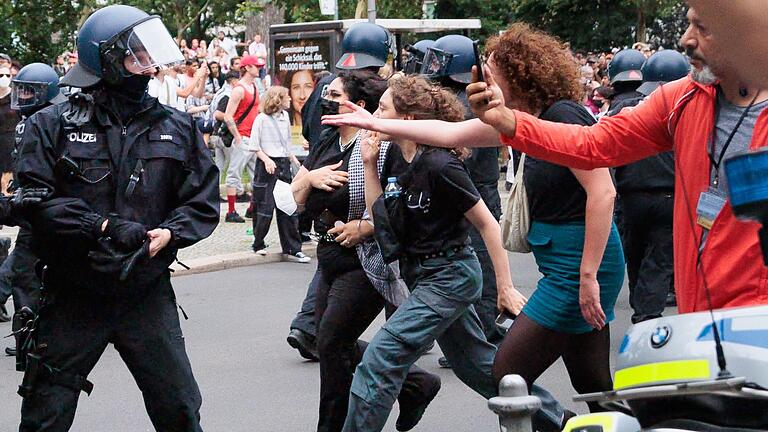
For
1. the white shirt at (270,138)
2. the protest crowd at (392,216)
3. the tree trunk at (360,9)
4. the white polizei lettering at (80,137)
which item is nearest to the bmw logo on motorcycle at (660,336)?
the protest crowd at (392,216)

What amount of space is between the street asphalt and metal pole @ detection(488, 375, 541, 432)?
3774 mm

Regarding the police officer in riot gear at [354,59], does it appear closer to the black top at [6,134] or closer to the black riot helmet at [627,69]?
the black riot helmet at [627,69]

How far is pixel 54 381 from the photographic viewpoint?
182 inches

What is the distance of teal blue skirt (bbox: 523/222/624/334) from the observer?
15.8ft

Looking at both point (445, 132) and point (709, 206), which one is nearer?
point (709, 206)

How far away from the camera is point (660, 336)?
2594 mm

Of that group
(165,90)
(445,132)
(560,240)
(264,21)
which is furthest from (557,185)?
(264,21)

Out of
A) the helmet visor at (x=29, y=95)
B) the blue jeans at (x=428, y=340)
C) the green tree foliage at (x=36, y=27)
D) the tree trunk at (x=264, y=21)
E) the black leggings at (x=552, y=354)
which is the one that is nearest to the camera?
the black leggings at (x=552, y=354)

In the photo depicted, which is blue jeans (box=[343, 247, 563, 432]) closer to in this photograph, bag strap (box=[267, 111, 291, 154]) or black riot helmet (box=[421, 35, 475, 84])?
black riot helmet (box=[421, 35, 475, 84])

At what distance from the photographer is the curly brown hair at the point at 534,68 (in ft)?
15.6

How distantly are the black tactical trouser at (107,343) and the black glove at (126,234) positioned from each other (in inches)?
6.9

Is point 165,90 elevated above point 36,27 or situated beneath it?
elevated above

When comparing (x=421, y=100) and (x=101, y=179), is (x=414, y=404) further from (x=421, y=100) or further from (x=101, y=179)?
(x=101, y=179)

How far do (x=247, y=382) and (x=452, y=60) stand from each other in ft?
7.49
